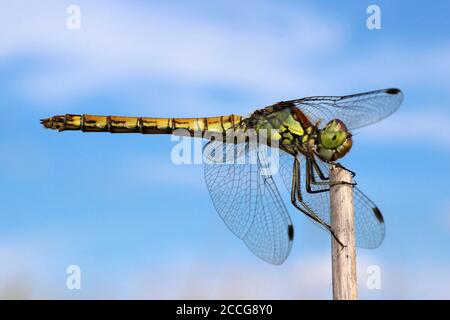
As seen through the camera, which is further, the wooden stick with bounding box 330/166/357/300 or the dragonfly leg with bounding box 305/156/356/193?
the dragonfly leg with bounding box 305/156/356/193

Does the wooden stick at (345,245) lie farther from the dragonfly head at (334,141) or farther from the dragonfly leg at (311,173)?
the dragonfly leg at (311,173)

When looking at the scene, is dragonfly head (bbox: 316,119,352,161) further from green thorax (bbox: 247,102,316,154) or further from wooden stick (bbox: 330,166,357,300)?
wooden stick (bbox: 330,166,357,300)

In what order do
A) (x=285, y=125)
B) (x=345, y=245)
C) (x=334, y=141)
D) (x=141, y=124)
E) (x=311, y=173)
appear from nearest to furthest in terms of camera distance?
(x=345, y=245), (x=334, y=141), (x=311, y=173), (x=285, y=125), (x=141, y=124)

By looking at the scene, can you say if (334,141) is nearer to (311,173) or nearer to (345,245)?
(311,173)

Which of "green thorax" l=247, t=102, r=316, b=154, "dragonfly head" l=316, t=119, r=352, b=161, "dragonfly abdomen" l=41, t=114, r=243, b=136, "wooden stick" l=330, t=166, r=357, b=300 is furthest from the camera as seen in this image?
"dragonfly abdomen" l=41, t=114, r=243, b=136

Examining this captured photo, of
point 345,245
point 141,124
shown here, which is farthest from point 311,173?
point 141,124

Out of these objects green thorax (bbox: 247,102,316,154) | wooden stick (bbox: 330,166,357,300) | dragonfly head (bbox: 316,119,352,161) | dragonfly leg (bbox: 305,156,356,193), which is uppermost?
green thorax (bbox: 247,102,316,154)
